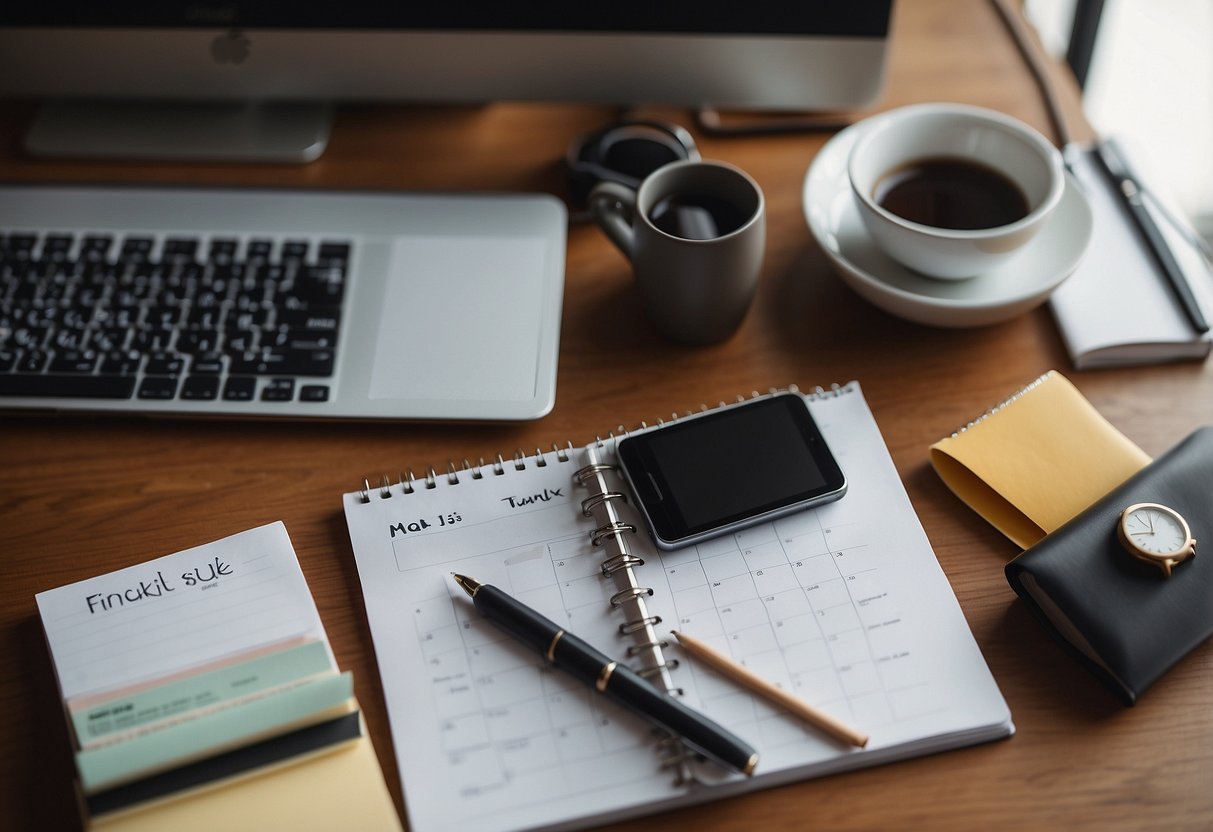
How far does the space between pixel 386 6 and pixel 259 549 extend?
466 mm

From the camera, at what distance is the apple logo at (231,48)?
33.7 inches

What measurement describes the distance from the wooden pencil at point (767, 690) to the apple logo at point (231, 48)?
2.06 feet

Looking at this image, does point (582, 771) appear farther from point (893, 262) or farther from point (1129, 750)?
point (893, 262)

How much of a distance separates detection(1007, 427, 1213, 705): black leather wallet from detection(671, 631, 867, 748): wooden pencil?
0.46ft

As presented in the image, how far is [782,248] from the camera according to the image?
83 centimetres

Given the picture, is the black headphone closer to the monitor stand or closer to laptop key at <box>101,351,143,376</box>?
the monitor stand

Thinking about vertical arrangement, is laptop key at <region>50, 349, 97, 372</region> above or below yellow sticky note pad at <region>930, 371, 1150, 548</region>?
above

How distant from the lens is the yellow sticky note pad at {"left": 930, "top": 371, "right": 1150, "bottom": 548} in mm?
641

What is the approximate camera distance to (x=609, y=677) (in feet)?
1.84

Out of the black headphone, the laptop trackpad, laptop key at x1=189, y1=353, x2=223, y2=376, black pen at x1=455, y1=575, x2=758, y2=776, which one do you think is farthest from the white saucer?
laptop key at x1=189, y1=353, x2=223, y2=376

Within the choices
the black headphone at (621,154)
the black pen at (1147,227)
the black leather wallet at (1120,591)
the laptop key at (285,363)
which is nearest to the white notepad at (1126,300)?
the black pen at (1147,227)

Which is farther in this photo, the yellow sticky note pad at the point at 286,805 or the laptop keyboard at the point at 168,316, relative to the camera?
the laptop keyboard at the point at 168,316

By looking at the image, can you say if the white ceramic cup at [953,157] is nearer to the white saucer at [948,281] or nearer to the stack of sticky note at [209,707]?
the white saucer at [948,281]

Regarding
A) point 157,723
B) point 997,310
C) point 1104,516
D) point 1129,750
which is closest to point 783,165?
point 997,310
